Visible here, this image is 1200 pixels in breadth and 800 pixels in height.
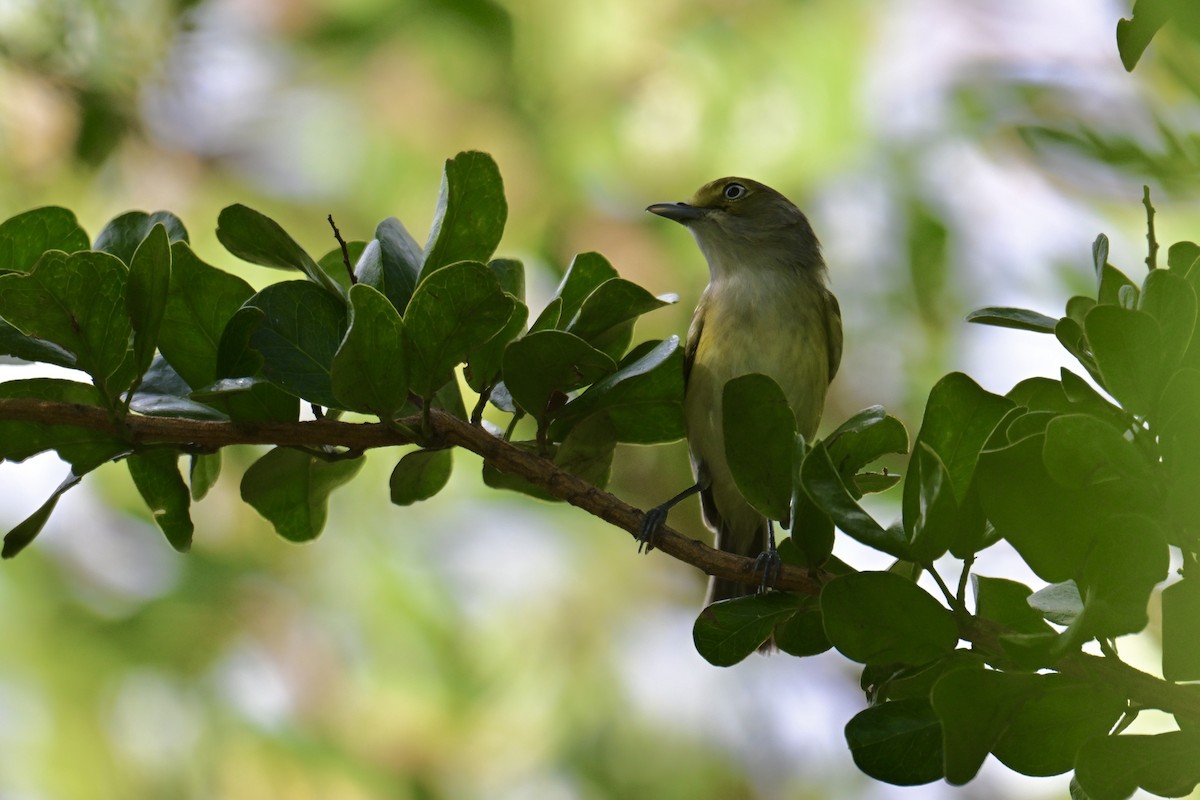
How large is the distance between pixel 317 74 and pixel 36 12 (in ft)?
4.35

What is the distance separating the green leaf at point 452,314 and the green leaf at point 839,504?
1.13 ft

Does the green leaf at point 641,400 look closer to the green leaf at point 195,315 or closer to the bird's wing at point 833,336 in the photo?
the green leaf at point 195,315

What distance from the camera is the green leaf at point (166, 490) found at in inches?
52.9

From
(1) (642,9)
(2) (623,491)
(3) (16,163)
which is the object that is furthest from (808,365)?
(3) (16,163)

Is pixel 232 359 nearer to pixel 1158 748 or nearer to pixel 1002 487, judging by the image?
pixel 1002 487

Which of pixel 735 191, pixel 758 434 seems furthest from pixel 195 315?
pixel 735 191

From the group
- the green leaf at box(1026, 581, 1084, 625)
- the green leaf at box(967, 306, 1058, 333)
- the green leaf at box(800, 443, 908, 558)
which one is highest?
the green leaf at box(967, 306, 1058, 333)

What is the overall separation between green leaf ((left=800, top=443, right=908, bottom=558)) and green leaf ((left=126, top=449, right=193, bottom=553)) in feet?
2.32

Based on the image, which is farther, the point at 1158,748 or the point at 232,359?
the point at 232,359

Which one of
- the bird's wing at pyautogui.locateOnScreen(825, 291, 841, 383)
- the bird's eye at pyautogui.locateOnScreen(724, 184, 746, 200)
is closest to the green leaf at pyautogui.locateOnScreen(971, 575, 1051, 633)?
the bird's wing at pyautogui.locateOnScreen(825, 291, 841, 383)

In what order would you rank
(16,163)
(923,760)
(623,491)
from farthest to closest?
1. (623,491)
2. (16,163)
3. (923,760)

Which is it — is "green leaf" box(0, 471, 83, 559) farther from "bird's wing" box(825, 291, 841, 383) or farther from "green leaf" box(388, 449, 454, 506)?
"bird's wing" box(825, 291, 841, 383)

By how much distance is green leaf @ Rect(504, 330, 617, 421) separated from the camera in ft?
3.97

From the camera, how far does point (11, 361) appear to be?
1.36 meters
